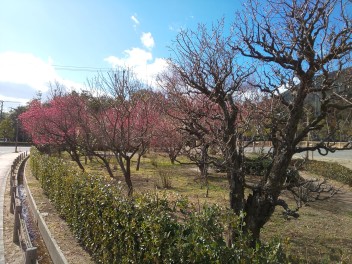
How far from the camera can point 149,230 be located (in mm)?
3514

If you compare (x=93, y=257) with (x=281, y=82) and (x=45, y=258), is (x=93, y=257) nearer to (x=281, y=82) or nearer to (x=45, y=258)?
(x=45, y=258)

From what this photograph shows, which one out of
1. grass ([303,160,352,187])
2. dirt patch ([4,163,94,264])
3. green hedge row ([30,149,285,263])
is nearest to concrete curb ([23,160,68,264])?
dirt patch ([4,163,94,264])

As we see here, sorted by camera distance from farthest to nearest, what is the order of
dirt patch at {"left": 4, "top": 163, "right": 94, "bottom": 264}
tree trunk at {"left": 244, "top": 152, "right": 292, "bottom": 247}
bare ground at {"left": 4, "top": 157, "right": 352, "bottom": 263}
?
1. bare ground at {"left": 4, "top": 157, "right": 352, "bottom": 263}
2. dirt patch at {"left": 4, "top": 163, "right": 94, "bottom": 264}
3. tree trunk at {"left": 244, "top": 152, "right": 292, "bottom": 247}

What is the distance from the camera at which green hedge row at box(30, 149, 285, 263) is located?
107 inches

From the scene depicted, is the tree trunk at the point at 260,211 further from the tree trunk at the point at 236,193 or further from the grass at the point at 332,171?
the grass at the point at 332,171

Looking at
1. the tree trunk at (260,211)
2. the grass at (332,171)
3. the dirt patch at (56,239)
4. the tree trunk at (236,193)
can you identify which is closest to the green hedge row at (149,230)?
the dirt patch at (56,239)

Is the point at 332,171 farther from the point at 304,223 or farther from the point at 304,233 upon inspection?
the point at 304,233

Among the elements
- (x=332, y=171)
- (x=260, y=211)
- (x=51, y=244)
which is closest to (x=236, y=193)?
(x=260, y=211)

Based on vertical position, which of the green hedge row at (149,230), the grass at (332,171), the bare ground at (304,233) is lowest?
the bare ground at (304,233)

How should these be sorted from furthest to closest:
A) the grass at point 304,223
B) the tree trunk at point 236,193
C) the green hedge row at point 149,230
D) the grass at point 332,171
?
1. the grass at point 332,171
2. the grass at point 304,223
3. the tree trunk at point 236,193
4. the green hedge row at point 149,230

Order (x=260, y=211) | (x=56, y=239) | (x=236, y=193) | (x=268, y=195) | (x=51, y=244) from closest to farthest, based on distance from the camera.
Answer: (x=268, y=195)
(x=260, y=211)
(x=236, y=193)
(x=51, y=244)
(x=56, y=239)

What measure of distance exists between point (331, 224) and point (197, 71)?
20.0 feet

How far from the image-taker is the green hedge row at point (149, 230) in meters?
2.72

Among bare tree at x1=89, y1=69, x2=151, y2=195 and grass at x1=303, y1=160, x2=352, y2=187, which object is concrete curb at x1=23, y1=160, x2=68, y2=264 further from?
grass at x1=303, y1=160, x2=352, y2=187
